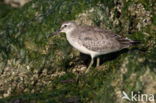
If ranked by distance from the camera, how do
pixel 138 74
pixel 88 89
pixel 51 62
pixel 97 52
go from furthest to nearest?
pixel 51 62
pixel 97 52
pixel 88 89
pixel 138 74

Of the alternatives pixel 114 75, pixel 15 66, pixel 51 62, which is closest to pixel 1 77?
pixel 15 66

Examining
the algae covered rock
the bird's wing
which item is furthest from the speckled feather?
the algae covered rock

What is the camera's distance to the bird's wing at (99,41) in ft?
24.9

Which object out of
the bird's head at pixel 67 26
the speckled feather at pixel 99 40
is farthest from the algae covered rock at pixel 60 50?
the bird's head at pixel 67 26

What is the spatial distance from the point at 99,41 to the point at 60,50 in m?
1.25

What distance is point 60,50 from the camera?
8.31 m

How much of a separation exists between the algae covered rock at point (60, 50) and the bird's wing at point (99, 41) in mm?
364

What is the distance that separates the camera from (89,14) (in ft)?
28.3

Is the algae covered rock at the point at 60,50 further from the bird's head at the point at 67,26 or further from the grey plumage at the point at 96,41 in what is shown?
the bird's head at the point at 67,26

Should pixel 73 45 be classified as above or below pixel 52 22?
below

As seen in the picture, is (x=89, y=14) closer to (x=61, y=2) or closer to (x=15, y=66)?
(x=61, y=2)

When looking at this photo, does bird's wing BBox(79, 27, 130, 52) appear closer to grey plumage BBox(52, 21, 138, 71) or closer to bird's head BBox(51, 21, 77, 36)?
grey plumage BBox(52, 21, 138, 71)

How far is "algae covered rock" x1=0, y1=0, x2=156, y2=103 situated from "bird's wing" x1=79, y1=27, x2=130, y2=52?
1.20ft

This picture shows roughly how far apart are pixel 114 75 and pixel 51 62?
2.08 meters
